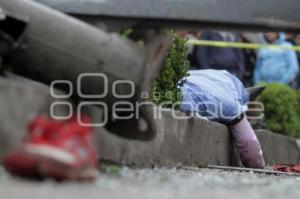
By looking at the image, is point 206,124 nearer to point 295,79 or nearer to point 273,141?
point 273,141

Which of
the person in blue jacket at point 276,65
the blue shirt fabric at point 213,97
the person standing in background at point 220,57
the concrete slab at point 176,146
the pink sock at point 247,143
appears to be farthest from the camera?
the person in blue jacket at point 276,65

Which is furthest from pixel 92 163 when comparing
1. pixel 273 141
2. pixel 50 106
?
pixel 273 141

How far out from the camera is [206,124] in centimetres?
620

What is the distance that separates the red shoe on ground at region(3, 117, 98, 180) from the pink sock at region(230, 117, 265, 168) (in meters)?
3.65

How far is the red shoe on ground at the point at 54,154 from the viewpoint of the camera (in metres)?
3.06

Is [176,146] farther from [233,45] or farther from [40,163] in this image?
[233,45]

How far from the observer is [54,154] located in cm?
307

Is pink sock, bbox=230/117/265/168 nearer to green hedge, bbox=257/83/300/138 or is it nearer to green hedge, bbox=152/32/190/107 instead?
green hedge, bbox=152/32/190/107

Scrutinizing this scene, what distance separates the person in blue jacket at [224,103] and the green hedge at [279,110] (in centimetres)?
321

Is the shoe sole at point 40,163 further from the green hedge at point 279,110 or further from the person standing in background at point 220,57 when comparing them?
the person standing in background at point 220,57

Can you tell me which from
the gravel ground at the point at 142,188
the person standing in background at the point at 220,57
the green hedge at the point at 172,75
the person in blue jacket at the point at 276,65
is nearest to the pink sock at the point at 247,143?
the green hedge at the point at 172,75

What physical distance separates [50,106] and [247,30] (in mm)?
1159

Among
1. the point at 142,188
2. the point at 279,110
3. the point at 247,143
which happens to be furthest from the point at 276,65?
the point at 142,188

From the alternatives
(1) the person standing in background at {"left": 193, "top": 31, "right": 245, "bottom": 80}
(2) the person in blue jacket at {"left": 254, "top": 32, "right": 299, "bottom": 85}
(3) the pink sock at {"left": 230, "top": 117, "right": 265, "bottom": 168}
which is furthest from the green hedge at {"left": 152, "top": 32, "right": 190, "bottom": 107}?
(2) the person in blue jacket at {"left": 254, "top": 32, "right": 299, "bottom": 85}
